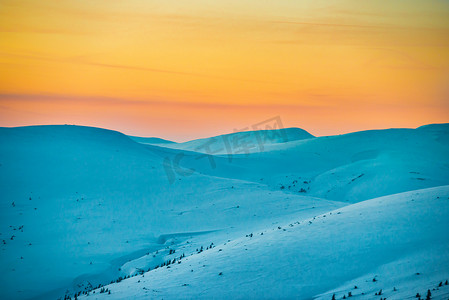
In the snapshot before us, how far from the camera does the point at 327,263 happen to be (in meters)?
10.2

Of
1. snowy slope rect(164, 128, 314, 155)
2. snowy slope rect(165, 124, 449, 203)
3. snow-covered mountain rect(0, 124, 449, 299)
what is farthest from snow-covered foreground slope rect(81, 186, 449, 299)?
snowy slope rect(164, 128, 314, 155)

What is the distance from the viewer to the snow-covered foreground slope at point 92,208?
14.1m

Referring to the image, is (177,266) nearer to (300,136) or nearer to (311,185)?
(311,185)

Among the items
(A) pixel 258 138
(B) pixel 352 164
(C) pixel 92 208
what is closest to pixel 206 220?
(C) pixel 92 208

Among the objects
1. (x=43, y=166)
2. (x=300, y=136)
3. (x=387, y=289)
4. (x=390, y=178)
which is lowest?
(x=387, y=289)

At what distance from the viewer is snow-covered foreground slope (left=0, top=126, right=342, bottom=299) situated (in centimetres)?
1413

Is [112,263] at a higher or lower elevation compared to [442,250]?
higher

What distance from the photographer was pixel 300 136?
7656cm

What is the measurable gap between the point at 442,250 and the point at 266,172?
26.4 m

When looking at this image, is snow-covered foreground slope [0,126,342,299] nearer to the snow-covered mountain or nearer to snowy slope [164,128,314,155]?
the snow-covered mountain

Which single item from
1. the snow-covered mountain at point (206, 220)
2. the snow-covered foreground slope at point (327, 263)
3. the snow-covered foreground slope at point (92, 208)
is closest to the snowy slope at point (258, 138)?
the snow-covered mountain at point (206, 220)

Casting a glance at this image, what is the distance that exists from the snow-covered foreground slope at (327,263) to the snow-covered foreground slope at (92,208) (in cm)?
393

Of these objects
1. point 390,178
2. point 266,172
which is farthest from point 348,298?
point 266,172

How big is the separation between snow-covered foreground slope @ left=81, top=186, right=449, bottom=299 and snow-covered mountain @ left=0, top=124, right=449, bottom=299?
39mm
